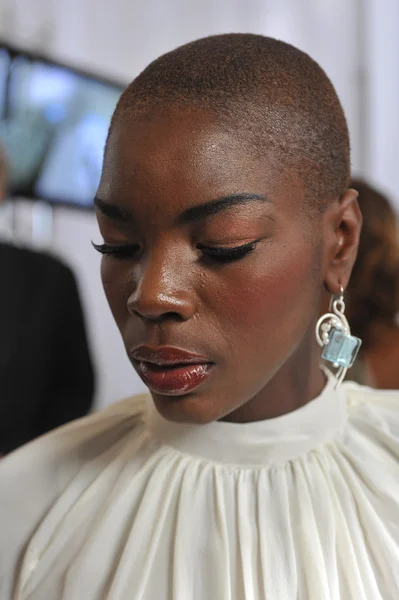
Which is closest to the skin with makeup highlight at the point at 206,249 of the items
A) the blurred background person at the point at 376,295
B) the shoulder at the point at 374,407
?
the shoulder at the point at 374,407

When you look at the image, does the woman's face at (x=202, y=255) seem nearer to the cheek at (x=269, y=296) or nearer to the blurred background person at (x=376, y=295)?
the cheek at (x=269, y=296)

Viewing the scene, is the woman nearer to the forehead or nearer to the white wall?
the forehead

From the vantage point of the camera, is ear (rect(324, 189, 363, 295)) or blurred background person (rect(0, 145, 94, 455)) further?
blurred background person (rect(0, 145, 94, 455))

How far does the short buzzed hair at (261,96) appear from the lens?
2.02 ft

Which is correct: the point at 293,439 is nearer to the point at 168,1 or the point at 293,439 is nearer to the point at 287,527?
the point at 287,527

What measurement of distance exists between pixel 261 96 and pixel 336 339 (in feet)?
0.80

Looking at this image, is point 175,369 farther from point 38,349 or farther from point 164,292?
point 38,349

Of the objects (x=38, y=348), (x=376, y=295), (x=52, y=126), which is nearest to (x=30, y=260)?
(x=38, y=348)

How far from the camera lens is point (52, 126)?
1834 millimetres

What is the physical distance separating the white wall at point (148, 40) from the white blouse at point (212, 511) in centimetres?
133

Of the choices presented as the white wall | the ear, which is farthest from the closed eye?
the white wall

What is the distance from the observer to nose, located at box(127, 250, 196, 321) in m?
0.60

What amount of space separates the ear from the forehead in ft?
0.32

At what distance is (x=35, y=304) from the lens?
1544 millimetres
